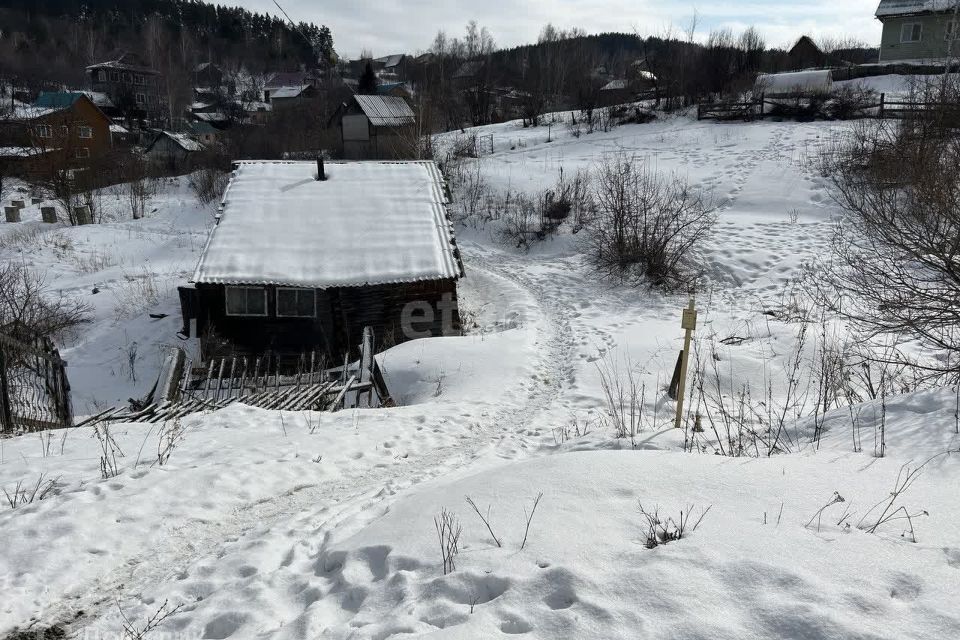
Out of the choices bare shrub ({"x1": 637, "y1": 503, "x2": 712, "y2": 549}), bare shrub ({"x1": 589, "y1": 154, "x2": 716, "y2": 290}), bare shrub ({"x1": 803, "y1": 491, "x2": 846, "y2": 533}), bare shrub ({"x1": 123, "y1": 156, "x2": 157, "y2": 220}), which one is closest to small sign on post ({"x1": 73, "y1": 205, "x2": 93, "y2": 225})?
bare shrub ({"x1": 123, "y1": 156, "x2": 157, "y2": 220})

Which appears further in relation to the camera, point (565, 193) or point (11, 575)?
point (565, 193)

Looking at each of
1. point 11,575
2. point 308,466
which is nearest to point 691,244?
point 308,466

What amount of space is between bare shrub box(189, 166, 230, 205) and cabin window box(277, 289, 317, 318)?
809 inches

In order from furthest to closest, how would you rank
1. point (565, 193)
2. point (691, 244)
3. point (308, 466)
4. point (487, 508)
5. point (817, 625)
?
point (565, 193) < point (691, 244) < point (308, 466) < point (487, 508) < point (817, 625)

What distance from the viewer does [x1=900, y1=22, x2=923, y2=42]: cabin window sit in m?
36.5

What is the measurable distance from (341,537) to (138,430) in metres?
4.16

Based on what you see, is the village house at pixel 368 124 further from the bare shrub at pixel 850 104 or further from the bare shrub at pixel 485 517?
the bare shrub at pixel 485 517

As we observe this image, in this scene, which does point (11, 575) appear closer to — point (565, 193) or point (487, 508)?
point (487, 508)

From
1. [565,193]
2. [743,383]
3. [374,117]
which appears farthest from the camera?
[374,117]

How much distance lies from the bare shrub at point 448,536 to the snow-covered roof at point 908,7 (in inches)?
1740

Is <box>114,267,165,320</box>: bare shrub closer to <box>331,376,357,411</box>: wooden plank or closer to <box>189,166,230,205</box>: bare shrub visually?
<box>331,376,357,411</box>: wooden plank

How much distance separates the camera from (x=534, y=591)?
3.15m

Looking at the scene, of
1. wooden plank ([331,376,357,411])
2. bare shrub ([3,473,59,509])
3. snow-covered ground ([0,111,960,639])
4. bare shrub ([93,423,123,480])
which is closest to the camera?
snow-covered ground ([0,111,960,639])

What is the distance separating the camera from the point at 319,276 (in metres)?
14.2
